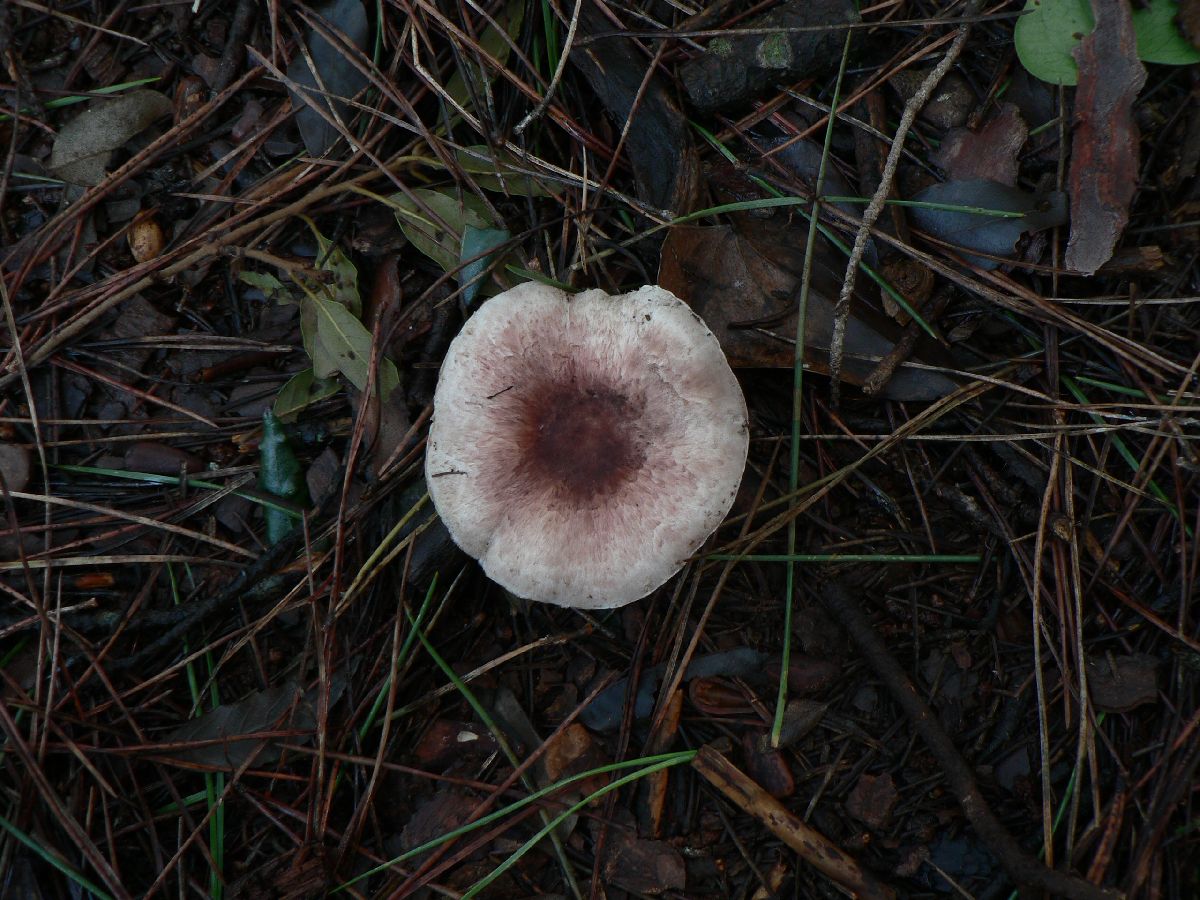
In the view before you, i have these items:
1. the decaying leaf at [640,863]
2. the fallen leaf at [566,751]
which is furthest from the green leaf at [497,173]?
the decaying leaf at [640,863]

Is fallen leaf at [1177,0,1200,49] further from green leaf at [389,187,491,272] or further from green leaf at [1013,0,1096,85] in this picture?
green leaf at [389,187,491,272]

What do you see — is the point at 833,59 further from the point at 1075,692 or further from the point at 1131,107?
the point at 1075,692

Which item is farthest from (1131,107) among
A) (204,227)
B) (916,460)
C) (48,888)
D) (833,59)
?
(48,888)

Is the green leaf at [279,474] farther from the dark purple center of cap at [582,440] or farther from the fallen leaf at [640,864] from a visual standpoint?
the fallen leaf at [640,864]

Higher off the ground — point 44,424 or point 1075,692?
point 44,424

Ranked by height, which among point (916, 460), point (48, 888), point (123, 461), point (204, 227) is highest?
point (204, 227)

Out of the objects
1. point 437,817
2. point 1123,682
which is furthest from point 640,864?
point 1123,682
